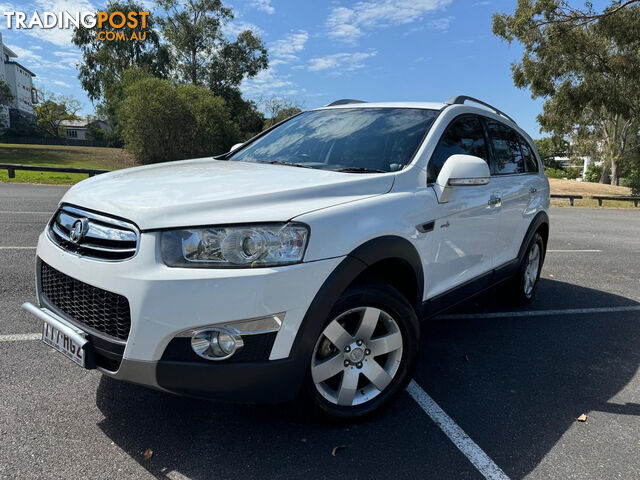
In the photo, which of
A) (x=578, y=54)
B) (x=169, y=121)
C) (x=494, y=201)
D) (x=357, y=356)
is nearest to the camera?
(x=357, y=356)

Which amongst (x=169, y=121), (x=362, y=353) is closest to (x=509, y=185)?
(x=362, y=353)

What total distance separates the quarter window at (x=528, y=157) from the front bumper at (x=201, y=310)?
3409 mm

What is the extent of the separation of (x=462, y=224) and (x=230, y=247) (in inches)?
72.5

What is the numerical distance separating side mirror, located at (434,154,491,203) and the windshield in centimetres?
25

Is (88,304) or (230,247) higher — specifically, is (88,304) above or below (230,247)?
below

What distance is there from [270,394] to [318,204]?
937 mm

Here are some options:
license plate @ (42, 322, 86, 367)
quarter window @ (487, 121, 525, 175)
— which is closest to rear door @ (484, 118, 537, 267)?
quarter window @ (487, 121, 525, 175)

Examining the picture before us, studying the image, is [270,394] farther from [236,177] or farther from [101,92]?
[101,92]

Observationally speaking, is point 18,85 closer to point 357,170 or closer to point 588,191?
point 588,191

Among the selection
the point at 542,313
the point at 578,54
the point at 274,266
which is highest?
the point at 578,54

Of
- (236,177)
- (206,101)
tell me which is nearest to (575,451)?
(236,177)

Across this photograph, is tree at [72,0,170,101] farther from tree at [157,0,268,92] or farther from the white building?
the white building

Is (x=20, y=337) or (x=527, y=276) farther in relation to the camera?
(x=527, y=276)

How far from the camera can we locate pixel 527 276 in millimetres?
4996
